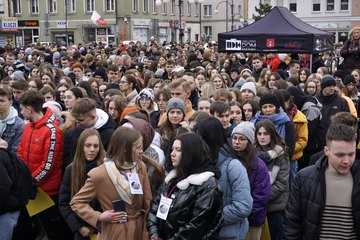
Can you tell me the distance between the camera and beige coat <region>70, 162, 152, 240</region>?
4441 mm

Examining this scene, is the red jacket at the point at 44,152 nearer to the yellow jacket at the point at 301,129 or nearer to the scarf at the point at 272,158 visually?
the scarf at the point at 272,158

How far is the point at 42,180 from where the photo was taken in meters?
5.71

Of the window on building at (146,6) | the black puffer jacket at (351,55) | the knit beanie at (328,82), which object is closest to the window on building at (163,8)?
the window on building at (146,6)

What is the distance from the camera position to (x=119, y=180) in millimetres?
4391

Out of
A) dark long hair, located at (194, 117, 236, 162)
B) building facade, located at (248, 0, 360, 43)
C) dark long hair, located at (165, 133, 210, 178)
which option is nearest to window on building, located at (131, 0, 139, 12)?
building facade, located at (248, 0, 360, 43)

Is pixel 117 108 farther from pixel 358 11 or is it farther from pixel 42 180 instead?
pixel 358 11

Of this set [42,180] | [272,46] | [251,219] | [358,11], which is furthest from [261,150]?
[358,11]

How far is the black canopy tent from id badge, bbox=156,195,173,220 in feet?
30.4

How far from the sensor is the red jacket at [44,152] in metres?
5.67

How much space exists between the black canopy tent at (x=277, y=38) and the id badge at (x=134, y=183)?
9.06m

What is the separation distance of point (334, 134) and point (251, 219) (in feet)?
5.84

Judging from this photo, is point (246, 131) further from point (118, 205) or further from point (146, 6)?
point (146, 6)

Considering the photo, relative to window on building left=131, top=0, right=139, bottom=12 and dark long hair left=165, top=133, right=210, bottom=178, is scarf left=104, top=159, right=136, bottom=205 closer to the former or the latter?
dark long hair left=165, top=133, right=210, bottom=178

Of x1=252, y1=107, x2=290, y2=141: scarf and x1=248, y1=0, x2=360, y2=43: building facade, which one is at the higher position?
x1=248, y1=0, x2=360, y2=43: building facade
